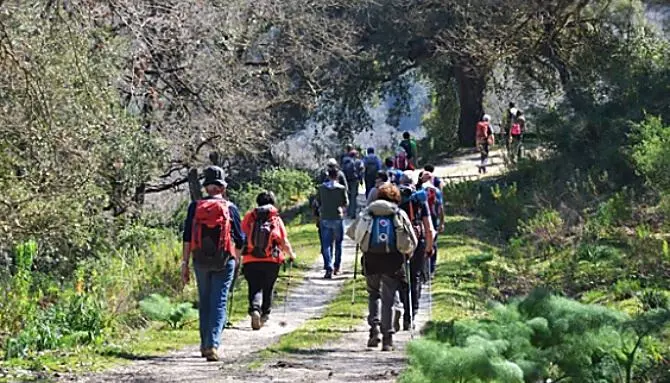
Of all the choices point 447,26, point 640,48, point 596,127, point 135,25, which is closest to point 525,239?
point 596,127

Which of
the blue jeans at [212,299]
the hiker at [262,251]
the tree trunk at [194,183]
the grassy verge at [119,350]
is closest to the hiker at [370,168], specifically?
the tree trunk at [194,183]

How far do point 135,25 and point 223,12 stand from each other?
11.8 m

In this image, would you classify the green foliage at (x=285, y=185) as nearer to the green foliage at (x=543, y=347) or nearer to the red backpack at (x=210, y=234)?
the red backpack at (x=210, y=234)

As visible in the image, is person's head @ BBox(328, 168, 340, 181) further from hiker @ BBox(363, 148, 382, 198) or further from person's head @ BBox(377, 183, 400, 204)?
person's head @ BBox(377, 183, 400, 204)

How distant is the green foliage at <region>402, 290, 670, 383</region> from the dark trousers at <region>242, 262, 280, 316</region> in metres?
5.50

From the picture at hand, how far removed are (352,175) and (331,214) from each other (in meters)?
7.64

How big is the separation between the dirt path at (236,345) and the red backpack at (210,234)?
37.9 inches

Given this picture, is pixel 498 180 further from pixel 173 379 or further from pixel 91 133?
pixel 173 379

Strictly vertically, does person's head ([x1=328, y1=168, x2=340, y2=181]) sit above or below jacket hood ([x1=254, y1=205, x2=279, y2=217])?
above

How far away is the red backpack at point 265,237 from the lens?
47.1 ft

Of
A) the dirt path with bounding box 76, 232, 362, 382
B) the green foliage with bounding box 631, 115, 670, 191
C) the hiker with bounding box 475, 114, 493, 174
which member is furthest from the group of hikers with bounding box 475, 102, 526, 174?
the dirt path with bounding box 76, 232, 362, 382

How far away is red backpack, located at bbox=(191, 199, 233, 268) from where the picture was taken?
38.3 feet

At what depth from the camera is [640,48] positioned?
2889 centimetres

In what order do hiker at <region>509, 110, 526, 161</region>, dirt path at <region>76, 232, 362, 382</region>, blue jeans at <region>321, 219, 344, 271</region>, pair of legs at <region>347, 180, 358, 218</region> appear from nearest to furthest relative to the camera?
dirt path at <region>76, 232, 362, 382</region>
blue jeans at <region>321, 219, 344, 271</region>
pair of legs at <region>347, 180, 358, 218</region>
hiker at <region>509, 110, 526, 161</region>
